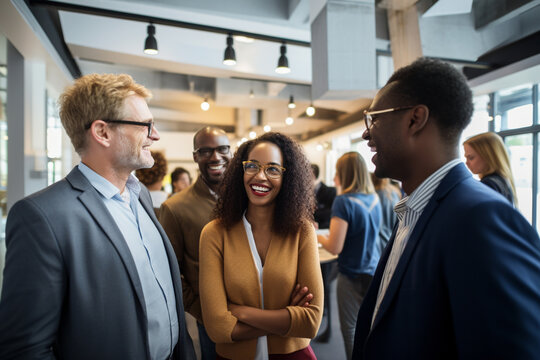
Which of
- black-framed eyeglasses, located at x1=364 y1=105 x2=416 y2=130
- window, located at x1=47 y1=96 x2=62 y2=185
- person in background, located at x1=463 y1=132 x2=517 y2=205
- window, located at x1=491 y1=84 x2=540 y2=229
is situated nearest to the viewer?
black-framed eyeglasses, located at x1=364 y1=105 x2=416 y2=130

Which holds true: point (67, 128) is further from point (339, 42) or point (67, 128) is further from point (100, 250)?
point (339, 42)

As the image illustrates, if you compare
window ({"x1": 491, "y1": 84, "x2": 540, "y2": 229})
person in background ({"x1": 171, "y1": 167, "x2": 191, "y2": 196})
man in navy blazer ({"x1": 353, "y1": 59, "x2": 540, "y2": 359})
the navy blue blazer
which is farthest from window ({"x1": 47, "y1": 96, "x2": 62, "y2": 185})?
window ({"x1": 491, "y1": 84, "x2": 540, "y2": 229})

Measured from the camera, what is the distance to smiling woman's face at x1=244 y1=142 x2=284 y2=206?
151 centimetres

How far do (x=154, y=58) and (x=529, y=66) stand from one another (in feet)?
16.0

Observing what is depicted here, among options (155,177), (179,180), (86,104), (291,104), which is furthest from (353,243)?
(291,104)

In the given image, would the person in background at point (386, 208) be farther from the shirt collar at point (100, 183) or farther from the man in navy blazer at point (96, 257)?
the shirt collar at point (100, 183)

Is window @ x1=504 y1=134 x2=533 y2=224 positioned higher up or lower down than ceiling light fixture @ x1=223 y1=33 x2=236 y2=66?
lower down

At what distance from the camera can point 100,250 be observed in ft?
3.48

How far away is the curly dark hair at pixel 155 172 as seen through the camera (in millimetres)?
3545

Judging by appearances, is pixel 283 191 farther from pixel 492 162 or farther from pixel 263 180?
pixel 492 162

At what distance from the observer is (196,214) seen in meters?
1.91

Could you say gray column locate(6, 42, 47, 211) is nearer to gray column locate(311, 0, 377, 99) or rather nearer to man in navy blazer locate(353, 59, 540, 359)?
gray column locate(311, 0, 377, 99)

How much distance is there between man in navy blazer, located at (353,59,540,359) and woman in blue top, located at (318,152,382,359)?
143 centimetres

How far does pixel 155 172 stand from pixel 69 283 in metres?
2.72
